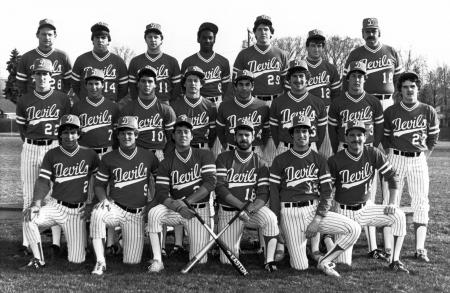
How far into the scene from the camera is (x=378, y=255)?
576cm

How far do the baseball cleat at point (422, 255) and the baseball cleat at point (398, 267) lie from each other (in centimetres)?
51

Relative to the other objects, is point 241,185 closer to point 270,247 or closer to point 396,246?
point 270,247

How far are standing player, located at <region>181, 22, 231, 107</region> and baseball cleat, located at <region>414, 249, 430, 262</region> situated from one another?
3.22 meters

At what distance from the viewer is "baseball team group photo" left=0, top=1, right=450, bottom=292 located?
5.13 meters

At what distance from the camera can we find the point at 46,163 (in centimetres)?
549

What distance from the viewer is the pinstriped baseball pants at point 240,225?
17.4ft

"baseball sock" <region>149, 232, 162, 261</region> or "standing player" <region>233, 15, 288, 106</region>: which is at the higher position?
"standing player" <region>233, 15, 288, 106</region>

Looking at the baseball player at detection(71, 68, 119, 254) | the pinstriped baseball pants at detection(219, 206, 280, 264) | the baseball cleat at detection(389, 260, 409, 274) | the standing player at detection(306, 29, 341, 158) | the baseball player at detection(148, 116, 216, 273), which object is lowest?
the baseball cleat at detection(389, 260, 409, 274)

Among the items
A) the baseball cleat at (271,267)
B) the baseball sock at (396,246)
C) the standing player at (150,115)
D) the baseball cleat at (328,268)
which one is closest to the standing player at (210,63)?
the standing player at (150,115)

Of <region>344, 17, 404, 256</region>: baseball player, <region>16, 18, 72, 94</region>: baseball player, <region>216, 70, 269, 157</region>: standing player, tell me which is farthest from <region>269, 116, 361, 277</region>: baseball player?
<region>16, 18, 72, 94</region>: baseball player

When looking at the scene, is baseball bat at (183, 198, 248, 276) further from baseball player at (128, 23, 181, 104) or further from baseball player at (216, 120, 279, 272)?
baseball player at (128, 23, 181, 104)

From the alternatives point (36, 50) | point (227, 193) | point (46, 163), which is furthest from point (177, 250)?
point (36, 50)

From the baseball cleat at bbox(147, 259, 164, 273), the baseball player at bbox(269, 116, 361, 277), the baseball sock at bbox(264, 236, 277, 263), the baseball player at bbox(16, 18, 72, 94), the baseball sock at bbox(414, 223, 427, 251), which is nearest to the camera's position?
the baseball cleat at bbox(147, 259, 164, 273)

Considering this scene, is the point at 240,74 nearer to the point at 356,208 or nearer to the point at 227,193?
the point at 227,193
